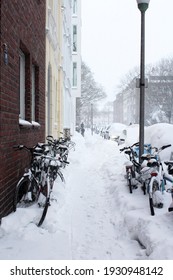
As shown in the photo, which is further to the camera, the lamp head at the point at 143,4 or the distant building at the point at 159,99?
the distant building at the point at 159,99

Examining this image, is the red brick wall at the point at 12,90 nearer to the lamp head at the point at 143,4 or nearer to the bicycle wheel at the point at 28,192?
the bicycle wheel at the point at 28,192

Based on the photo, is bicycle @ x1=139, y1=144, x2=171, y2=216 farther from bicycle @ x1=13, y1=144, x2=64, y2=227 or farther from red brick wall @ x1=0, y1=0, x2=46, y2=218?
red brick wall @ x1=0, y1=0, x2=46, y2=218

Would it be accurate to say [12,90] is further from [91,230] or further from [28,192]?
[91,230]

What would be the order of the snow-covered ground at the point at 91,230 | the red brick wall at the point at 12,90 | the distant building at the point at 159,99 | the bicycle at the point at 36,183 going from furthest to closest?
1. the distant building at the point at 159,99
2. the bicycle at the point at 36,183
3. the red brick wall at the point at 12,90
4. the snow-covered ground at the point at 91,230

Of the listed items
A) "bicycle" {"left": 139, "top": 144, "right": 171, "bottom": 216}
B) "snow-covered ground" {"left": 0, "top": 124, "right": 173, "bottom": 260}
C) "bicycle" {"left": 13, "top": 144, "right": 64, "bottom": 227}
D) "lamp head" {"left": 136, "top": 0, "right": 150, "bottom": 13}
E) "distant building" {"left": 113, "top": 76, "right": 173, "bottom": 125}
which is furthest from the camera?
"distant building" {"left": 113, "top": 76, "right": 173, "bottom": 125}

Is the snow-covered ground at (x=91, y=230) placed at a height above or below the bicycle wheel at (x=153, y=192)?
below

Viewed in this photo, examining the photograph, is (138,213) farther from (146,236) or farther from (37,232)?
(37,232)

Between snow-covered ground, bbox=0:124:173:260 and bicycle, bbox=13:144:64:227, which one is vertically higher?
bicycle, bbox=13:144:64:227

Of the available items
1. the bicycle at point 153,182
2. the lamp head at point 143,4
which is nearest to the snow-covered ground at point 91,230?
the bicycle at point 153,182

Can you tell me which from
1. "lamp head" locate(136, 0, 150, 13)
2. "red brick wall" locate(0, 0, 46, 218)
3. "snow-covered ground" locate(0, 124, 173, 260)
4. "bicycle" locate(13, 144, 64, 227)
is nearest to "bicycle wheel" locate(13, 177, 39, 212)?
"bicycle" locate(13, 144, 64, 227)

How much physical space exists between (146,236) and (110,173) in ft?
17.9

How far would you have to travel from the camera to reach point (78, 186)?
8258 mm

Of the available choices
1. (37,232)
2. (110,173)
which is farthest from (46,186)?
(110,173)

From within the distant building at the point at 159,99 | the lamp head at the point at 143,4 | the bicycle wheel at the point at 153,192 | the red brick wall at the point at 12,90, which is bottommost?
the bicycle wheel at the point at 153,192
